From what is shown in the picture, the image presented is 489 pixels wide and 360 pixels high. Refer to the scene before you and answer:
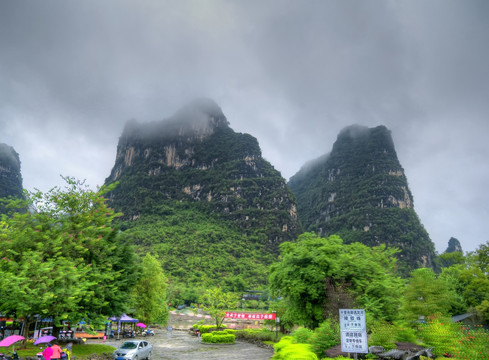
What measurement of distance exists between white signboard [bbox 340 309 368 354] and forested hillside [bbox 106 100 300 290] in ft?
291

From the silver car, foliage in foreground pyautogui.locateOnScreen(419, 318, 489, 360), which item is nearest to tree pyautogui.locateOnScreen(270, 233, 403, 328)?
foliage in foreground pyautogui.locateOnScreen(419, 318, 489, 360)

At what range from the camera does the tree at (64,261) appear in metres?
16.2

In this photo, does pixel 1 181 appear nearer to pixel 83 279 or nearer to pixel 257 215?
pixel 257 215

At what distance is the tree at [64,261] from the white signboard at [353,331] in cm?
1311

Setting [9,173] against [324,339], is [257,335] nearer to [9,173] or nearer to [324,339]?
[324,339]

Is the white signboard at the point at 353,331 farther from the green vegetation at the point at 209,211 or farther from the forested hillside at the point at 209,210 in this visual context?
the forested hillside at the point at 209,210

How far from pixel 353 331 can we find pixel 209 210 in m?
159

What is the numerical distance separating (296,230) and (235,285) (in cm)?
7872

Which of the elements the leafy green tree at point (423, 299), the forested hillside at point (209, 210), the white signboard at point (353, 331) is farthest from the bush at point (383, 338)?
the forested hillside at point (209, 210)

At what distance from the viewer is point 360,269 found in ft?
77.5

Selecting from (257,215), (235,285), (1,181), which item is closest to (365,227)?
(257,215)

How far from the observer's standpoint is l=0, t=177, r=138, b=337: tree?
16.2 m

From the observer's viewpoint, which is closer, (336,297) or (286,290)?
(336,297)

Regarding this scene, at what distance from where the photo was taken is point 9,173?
7057 inches
